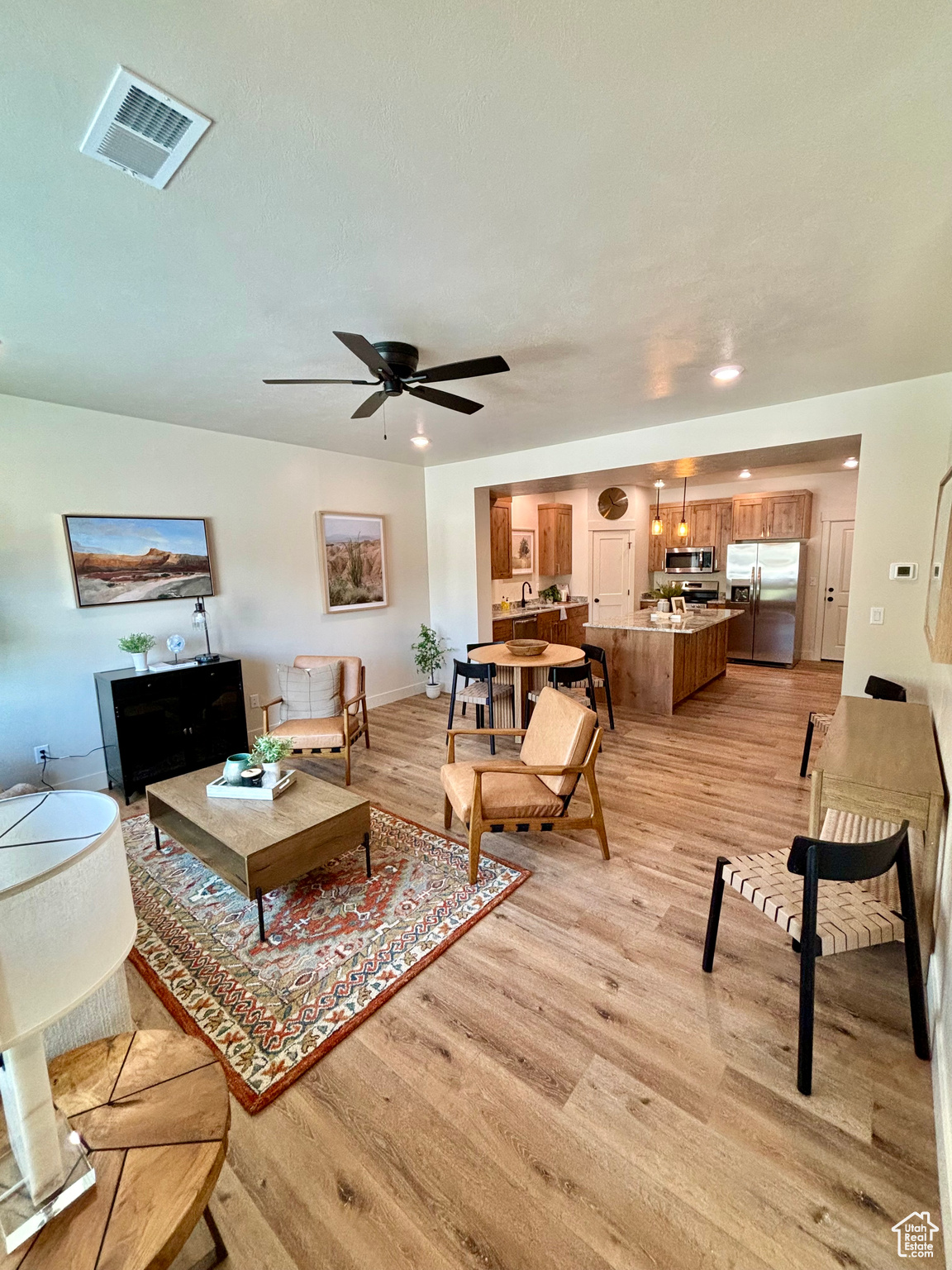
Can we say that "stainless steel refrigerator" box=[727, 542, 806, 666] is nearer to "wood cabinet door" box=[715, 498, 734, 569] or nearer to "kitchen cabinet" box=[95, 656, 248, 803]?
"wood cabinet door" box=[715, 498, 734, 569]

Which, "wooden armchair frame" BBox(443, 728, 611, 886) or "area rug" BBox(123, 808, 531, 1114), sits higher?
"wooden armchair frame" BBox(443, 728, 611, 886)

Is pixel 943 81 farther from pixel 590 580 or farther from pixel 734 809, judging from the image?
pixel 590 580

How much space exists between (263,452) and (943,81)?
454cm

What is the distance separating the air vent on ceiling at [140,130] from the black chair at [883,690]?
4060 mm

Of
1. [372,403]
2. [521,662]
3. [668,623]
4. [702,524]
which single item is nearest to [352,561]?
[521,662]

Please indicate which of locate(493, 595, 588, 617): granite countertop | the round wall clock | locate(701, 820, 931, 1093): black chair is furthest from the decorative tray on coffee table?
the round wall clock

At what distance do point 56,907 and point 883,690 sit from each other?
4.15 m

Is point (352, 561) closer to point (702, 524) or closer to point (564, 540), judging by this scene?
point (564, 540)

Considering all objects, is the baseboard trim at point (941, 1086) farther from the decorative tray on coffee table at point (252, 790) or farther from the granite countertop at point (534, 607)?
the granite countertop at point (534, 607)

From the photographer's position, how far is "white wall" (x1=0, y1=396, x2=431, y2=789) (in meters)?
3.35

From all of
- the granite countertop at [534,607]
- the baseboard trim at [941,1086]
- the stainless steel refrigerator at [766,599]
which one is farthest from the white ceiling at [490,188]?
the stainless steel refrigerator at [766,599]

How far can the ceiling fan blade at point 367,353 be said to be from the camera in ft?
6.60

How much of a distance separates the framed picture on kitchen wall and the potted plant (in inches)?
77.4

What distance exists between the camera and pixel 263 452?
4559 mm
